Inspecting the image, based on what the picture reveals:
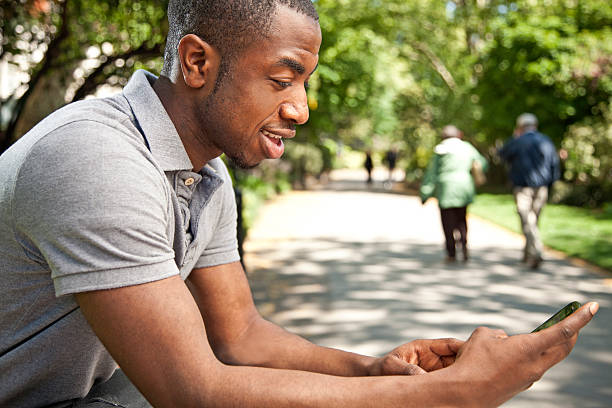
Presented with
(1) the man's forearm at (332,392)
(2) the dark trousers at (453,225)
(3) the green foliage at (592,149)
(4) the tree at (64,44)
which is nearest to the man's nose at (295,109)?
(1) the man's forearm at (332,392)

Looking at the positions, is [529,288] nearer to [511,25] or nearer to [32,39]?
[32,39]

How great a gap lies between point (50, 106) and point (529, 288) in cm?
596

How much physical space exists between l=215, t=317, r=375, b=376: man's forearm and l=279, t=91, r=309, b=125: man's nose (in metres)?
0.72

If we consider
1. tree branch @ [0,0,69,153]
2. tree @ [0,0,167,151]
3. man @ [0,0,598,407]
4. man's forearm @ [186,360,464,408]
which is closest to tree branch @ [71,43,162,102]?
tree @ [0,0,167,151]

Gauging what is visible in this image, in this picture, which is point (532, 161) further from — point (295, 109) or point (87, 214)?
point (87, 214)

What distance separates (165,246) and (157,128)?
36cm

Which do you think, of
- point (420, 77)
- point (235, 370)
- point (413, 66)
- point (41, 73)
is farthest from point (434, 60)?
point (235, 370)

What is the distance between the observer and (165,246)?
53.6 inches

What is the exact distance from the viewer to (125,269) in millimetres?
1269

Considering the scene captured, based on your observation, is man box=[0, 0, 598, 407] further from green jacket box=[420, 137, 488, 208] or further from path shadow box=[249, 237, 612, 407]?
green jacket box=[420, 137, 488, 208]

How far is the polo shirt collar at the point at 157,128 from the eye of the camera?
5.10 ft

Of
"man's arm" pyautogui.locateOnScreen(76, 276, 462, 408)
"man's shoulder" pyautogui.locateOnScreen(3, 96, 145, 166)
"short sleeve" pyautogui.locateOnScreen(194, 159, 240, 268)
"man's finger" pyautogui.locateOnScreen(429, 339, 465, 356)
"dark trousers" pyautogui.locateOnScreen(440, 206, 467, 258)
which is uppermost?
"man's shoulder" pyautogui.locateOnScreen(3, 96, 145, 166)

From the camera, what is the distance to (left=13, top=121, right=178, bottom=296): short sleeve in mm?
1260

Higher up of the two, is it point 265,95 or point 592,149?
point 592,149
